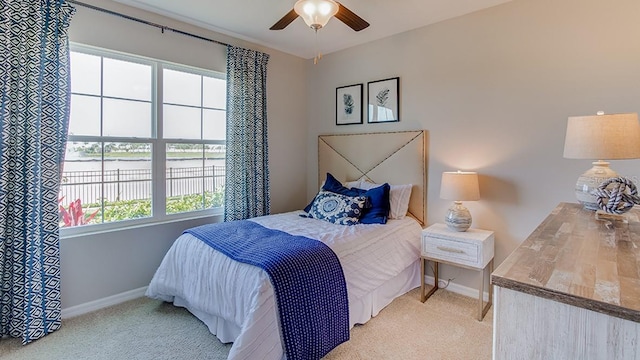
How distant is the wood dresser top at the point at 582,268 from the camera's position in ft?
2.52

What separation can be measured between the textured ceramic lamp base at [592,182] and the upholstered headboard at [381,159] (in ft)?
4.78

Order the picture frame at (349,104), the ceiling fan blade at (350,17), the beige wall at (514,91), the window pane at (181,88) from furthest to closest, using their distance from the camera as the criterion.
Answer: the picture frame at (349,104) → the window pane at (181,88) → the beige wall at (514,91) → the ceiling fan blade at (350,17)

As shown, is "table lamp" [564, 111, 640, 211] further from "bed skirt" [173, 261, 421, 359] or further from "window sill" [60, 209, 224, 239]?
"window sill" [60, 209, 224, 239]

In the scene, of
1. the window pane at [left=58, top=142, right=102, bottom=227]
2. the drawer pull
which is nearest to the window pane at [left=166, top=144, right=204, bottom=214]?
the window pane at [left=58, top=142, right=102, bottom=227]

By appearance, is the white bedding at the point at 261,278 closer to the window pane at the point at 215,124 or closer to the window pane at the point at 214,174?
the window pane at the point at 214,174

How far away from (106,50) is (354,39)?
2.41 meters

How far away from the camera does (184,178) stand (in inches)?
129

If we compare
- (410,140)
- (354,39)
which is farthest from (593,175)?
(354,39)

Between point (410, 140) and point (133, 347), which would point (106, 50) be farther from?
point (410, 140)

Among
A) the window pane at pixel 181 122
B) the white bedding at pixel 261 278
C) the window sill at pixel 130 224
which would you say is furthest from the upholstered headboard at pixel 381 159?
the window pane at pixel 181 122

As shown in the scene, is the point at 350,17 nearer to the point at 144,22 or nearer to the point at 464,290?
the point at 144,22

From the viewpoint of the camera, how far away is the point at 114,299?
2.76m

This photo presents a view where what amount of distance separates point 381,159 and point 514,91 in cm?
139

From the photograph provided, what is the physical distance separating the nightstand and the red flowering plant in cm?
292
